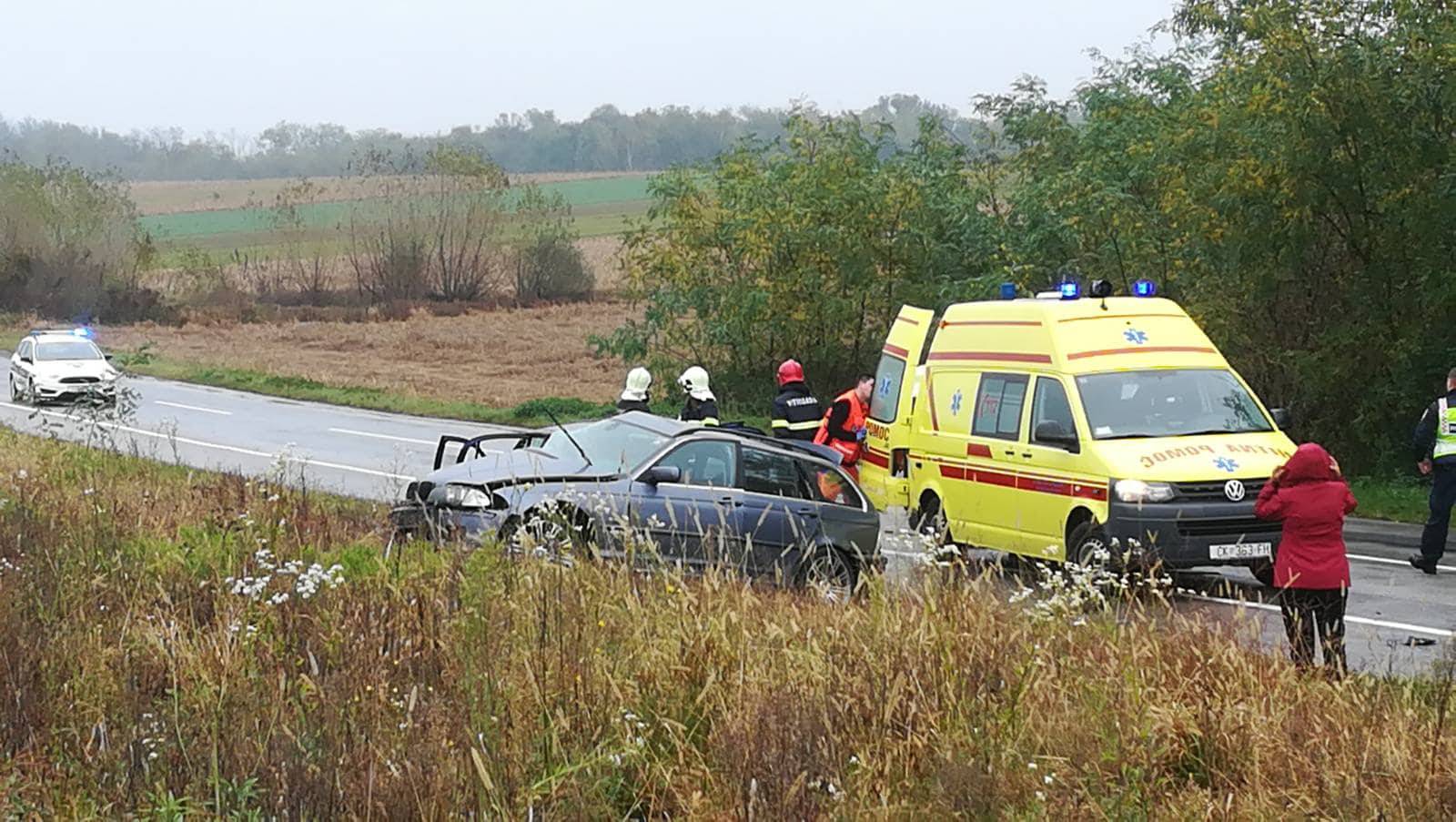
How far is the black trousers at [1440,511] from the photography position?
47.5ft

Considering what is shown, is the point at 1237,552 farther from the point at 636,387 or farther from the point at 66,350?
the point at 66,350

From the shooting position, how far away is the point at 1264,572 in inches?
511

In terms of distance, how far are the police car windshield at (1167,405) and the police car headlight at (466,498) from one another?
473 centimetres

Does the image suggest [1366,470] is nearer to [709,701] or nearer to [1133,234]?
[1133,234]

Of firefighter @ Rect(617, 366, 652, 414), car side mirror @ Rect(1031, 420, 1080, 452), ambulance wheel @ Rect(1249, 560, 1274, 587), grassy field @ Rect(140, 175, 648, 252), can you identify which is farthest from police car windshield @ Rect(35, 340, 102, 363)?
ambulance wheel @ Rect(1249, 560, 1274, 587)

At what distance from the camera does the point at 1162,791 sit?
602cm

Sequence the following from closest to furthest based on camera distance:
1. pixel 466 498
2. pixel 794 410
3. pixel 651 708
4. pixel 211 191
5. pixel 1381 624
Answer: pixel 651 708 < pixel 466 498 < pixel 1381 624 < pixel 794 410 < pixel 211 191

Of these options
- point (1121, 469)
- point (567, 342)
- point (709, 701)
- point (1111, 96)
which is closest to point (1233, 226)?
point (1111, 96)

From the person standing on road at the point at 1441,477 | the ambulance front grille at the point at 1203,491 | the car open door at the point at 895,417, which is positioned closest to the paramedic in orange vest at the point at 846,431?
the car open door at the point at 895,417

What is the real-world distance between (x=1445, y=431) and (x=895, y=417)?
186 inches

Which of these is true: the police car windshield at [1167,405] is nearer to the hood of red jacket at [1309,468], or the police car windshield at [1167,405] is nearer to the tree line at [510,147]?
the hood of red jacket at [1309,468]

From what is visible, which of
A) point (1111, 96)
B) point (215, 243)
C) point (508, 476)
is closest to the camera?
point (508, 476)

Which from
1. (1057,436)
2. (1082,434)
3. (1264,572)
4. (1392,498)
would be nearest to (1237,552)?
(1264,572)

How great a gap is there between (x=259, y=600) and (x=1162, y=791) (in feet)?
13.1
